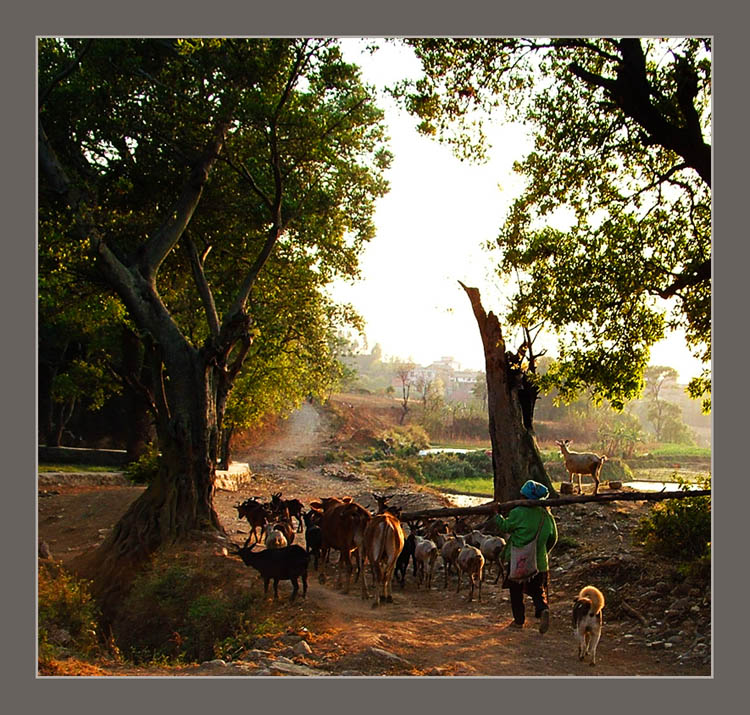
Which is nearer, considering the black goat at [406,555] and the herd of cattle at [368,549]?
the herd of cattle at [368,549]

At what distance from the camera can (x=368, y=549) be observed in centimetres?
868

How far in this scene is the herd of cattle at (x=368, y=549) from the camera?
868 cm

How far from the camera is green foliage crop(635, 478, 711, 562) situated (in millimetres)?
8524

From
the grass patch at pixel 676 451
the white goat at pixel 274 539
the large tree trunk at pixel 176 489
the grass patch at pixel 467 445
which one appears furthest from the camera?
the grass patch at pixel 467 445

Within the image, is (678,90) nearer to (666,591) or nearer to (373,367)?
(666,591)

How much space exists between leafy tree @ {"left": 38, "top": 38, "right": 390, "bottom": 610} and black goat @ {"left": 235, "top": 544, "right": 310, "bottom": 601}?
7.10 feet

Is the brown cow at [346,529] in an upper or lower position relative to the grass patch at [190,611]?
upper

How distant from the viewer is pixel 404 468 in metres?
28.4

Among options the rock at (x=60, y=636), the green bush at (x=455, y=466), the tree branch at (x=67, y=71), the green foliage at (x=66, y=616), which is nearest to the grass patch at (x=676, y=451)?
the green foliage at (x=66, y=616)

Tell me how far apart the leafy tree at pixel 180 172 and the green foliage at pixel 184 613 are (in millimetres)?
598

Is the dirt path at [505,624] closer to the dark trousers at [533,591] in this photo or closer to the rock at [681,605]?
the rock at [681,605]

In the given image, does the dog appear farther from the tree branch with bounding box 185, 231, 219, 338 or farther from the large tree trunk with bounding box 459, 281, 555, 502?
the large tree trunk with bounding box 459, 281, 555, 502

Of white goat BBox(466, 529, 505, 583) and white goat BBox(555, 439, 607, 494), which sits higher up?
white goat BBox(555, 439, 607, 494)

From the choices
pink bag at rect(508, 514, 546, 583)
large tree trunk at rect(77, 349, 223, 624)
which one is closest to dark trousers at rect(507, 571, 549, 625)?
pink bag at rect(508, 514, 546, 583)
